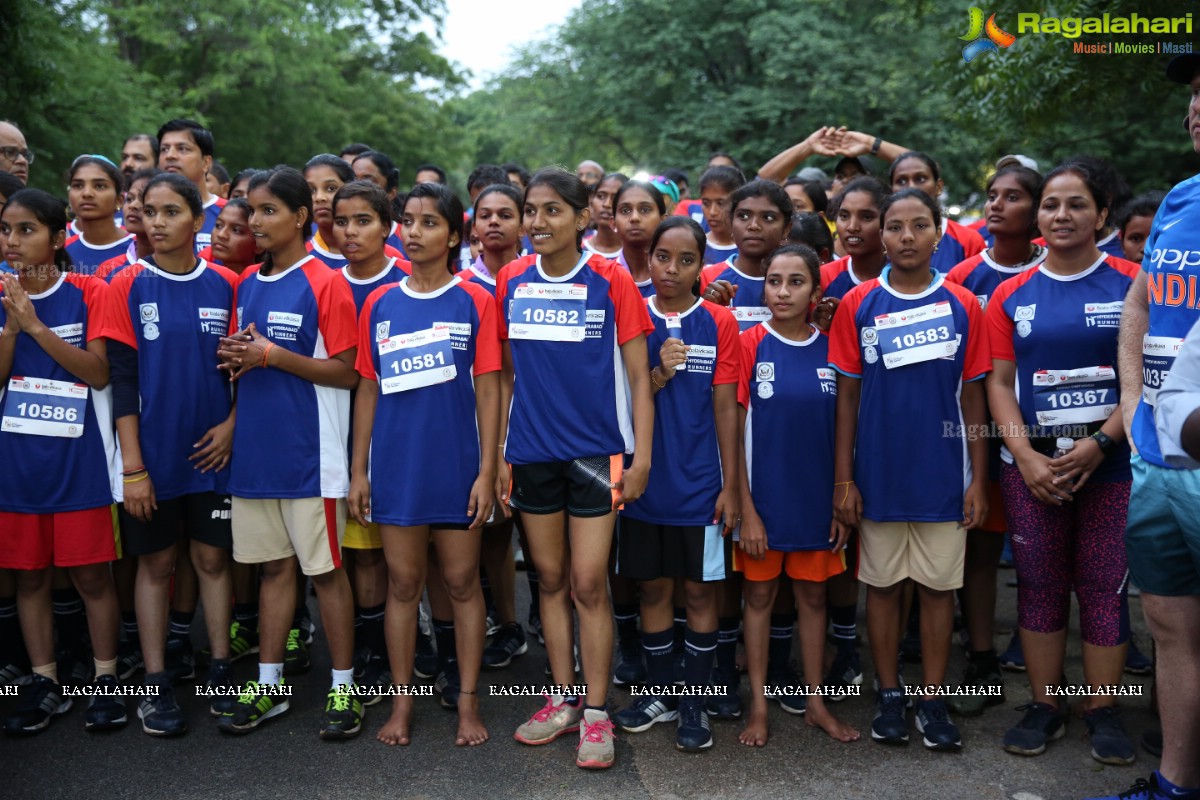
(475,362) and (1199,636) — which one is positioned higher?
(475,362)

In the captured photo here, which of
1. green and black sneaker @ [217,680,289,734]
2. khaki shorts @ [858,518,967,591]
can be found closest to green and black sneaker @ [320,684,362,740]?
green and black sneaker @ [217,680,289,734]

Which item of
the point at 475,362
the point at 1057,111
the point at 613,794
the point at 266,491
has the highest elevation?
the point at 1057,111

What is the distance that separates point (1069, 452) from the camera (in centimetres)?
430

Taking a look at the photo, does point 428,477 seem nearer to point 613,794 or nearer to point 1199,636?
point 613,794

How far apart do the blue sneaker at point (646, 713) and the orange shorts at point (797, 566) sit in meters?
0.68

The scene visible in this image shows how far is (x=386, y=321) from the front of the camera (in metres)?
4.46

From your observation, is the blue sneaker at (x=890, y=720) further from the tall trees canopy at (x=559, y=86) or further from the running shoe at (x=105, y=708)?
the tall trees canopy at (x=559, y=86)

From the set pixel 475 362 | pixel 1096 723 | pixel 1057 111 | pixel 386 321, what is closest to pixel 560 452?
pixel 475 362

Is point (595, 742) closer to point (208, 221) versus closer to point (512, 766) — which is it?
point (512, 766)

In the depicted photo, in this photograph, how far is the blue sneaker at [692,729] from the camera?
441 cm

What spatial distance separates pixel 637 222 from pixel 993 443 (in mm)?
2024

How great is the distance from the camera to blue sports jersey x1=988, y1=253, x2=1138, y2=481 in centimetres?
438

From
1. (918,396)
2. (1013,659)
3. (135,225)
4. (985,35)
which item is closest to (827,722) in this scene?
(1013,659)

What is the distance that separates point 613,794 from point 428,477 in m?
1.45
